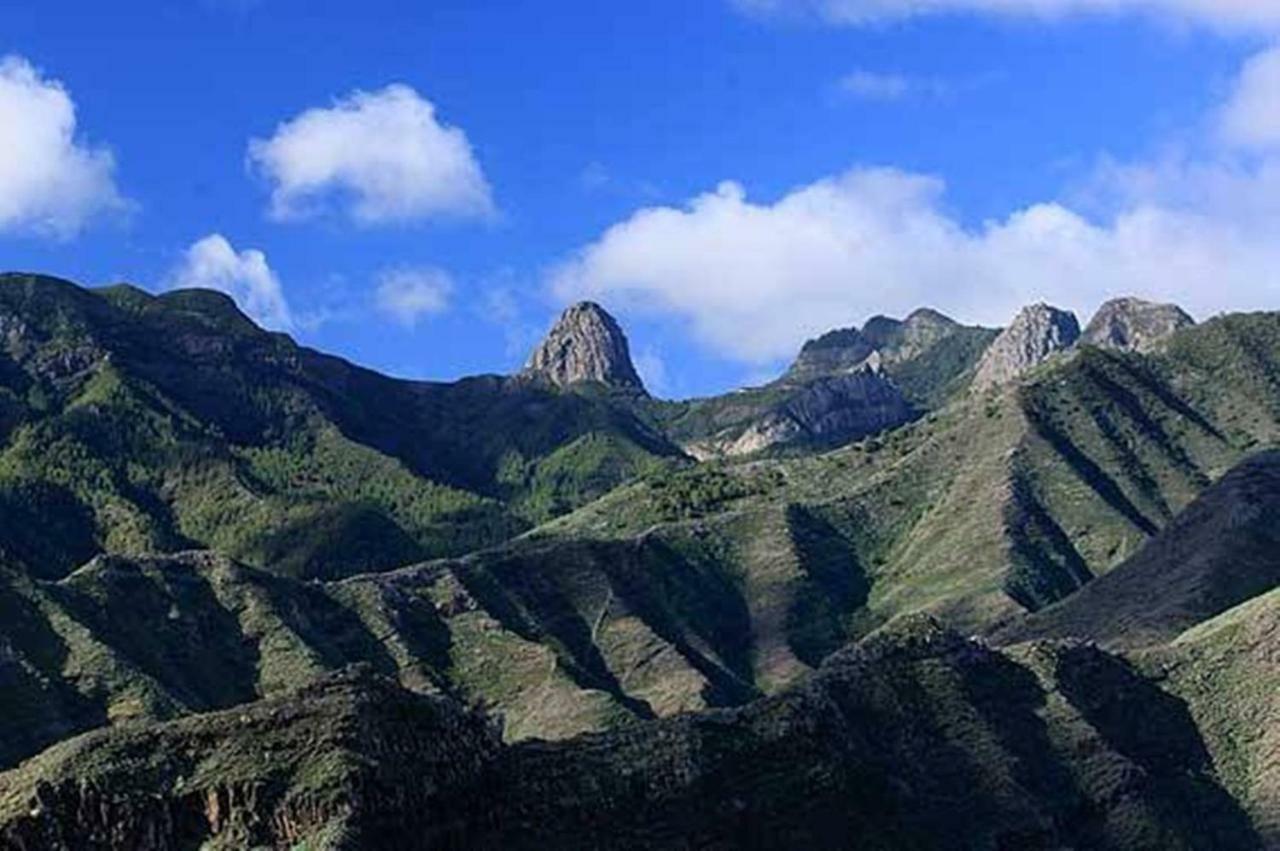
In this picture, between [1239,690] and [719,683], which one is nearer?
[1239,690]

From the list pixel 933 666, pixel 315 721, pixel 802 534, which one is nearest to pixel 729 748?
pixel 315 721

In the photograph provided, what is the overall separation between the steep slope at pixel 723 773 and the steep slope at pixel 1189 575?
2552cm

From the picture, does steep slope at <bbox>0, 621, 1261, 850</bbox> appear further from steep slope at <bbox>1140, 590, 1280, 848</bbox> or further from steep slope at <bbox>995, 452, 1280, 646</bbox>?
steep slope at <bbox>995, 452, 1280, 646</bbox>

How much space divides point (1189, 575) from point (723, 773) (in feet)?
237

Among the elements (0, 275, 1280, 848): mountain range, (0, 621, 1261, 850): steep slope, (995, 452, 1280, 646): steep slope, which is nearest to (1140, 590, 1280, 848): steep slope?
(0, 275, 1280, 848): mountain range

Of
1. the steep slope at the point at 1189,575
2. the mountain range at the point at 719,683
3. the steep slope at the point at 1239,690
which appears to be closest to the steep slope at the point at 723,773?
the mountain range at the point at 719,683

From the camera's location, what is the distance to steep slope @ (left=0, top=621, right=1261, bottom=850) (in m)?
57.4

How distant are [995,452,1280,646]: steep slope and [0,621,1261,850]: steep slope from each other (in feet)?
83.7

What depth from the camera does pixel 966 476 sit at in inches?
7677

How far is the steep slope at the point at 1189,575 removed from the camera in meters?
129

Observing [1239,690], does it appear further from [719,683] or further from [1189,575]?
[719,683]

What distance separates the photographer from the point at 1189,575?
136 m

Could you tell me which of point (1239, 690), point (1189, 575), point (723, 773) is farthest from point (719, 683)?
point (723, 773)

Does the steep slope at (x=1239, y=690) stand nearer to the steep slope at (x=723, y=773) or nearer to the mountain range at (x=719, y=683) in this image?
the mountain range at (x=719, y=683)
